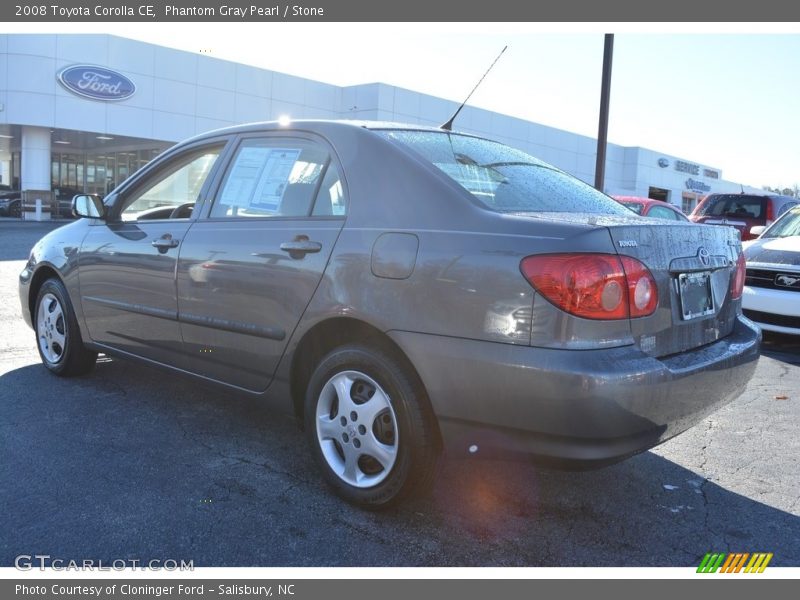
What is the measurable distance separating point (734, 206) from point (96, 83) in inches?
927

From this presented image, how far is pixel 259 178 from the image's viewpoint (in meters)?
3.63

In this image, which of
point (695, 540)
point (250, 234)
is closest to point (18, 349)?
point (250, 234)

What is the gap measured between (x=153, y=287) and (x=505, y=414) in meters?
2.33

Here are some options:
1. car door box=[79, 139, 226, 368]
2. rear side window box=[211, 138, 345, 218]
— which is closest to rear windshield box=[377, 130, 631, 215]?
rear side window box=[211, 138, 345, 218]

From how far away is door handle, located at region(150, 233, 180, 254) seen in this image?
381cm

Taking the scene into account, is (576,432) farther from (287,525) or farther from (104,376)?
(104,376)

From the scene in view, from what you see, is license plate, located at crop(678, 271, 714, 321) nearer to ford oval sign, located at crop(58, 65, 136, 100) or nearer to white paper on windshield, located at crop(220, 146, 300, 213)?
white paper on windshield, located at crop(220, 146, 300, 213)

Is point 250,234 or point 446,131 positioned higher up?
point 446,131

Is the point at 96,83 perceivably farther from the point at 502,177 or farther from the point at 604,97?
the point at 502,177

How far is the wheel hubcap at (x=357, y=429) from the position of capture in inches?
114

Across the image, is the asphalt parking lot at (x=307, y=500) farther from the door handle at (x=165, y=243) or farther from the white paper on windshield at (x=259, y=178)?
the white paper on windshield at (x=259, y=178)

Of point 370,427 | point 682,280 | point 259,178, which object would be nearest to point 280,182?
point 259,178

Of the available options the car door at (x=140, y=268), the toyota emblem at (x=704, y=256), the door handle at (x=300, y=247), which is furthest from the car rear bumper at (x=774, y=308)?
the car door at (x=140, y=268)
